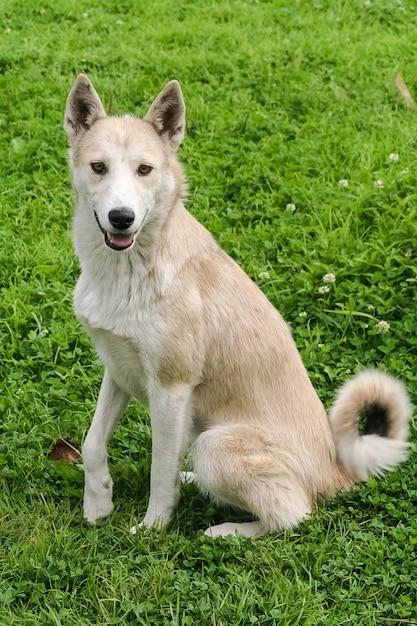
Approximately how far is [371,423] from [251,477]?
0.66 meters

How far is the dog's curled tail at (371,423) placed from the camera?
3918 mm

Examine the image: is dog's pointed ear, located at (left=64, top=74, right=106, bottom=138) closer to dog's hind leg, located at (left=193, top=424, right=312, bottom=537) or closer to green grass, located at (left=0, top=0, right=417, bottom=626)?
dog's hind leg, located at (left=193, top=424, right=312, bottom=537)

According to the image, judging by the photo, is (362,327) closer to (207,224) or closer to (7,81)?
(207,224)

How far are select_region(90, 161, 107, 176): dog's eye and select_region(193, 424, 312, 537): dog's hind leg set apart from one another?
1237mm

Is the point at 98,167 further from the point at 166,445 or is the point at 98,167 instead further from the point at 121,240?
the point at 166,445

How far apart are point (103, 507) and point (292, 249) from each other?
94.8 inches

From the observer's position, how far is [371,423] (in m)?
4.04

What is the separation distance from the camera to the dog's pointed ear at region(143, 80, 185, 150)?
3848mm

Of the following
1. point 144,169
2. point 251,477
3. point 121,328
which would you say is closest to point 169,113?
point 144,169

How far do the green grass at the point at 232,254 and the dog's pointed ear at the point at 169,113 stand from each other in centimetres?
160

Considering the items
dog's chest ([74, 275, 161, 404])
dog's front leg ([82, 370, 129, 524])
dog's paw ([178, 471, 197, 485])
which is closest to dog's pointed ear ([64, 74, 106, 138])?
dog's chest ([74, 275, 161, 404])

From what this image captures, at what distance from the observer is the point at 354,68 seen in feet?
25.4

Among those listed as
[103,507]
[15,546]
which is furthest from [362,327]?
[15,546]

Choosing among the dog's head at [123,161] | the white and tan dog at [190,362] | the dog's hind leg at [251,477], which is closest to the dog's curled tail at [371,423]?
the white and tan dog at [190,362]
